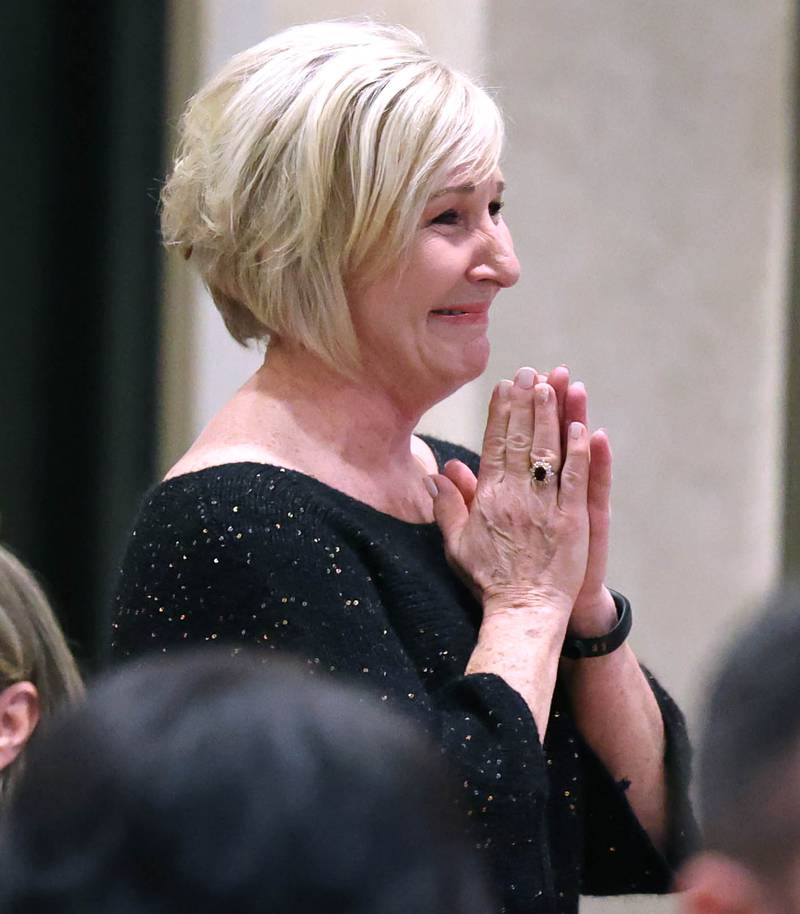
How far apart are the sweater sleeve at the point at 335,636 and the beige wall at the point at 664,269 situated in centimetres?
214

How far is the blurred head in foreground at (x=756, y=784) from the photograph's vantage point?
112cm

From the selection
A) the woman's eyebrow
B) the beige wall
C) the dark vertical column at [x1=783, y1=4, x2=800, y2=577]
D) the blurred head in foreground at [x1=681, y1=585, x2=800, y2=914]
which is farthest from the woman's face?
A: the dark vertical column at [x1=783, y1=4, x2=800, y2=577]

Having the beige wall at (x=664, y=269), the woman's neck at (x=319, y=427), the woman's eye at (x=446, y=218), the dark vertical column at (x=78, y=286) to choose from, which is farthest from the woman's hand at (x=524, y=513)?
the dark vertical column at (x=78, y=286)

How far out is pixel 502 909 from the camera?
6.43 feet

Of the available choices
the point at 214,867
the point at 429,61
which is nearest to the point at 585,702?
the point at 429,61

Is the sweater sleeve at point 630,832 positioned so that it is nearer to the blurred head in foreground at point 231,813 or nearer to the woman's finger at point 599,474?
the woman's finger at point 599,474

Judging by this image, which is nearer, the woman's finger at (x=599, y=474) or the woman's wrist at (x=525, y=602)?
the woman's wrist at (x=525, y=602)

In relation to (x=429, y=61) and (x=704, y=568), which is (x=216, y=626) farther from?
(x=704, y=568)

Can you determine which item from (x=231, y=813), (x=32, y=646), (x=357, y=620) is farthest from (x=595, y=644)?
(x=231, y=813)

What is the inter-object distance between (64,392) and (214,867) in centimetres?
343

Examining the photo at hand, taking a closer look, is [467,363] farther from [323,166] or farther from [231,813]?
[231,813]

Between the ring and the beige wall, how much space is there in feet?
6.54

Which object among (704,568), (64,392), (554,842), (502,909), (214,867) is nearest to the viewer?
(214,867)

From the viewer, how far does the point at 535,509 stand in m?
2.16
